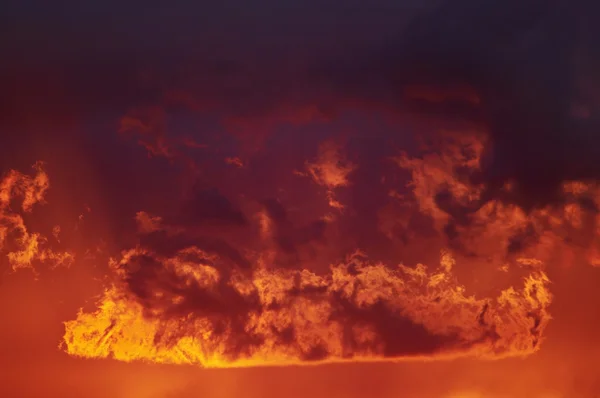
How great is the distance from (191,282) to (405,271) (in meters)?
6.52

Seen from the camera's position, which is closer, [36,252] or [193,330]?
[36,252]

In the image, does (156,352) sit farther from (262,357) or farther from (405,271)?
(405,271)

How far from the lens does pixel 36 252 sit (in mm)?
19766

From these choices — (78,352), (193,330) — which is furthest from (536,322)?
(78,352)

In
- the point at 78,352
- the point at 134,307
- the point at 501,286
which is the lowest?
the point at 78,352

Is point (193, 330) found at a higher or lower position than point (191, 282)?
lower

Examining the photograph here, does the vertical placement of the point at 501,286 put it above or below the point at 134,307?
above

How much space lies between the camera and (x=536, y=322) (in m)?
21.5

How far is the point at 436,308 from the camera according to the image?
21.5 meters

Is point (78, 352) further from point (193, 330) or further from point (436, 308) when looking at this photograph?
point (436, 308)

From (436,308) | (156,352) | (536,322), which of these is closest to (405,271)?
(436,308)

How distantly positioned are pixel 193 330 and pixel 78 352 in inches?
131

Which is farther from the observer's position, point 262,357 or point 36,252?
point 262,357

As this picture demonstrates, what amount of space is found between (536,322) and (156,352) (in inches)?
454
